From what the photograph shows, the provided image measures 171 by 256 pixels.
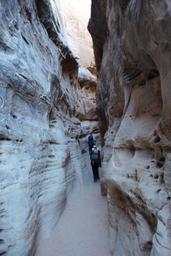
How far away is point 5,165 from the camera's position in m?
3.69

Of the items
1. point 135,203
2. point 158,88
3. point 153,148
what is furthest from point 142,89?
point 135,203

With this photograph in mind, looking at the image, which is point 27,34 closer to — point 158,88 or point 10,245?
point 158,88

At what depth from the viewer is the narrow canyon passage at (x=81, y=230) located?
418 centimetres

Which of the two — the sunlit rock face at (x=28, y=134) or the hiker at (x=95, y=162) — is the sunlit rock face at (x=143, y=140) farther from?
the hiker at (x=95, y=162)

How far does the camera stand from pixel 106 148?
21.7 feet

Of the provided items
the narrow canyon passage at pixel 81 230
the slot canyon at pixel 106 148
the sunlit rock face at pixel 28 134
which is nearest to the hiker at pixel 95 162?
the slot canyon at pixel 106 148

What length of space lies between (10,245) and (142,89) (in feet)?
11.2

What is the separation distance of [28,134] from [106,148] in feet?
9.05

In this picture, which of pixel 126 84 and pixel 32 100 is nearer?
pixel 126 84

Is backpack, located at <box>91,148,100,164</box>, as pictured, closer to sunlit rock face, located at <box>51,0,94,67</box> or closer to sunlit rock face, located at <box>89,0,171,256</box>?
sunlit rock face, located at <box>89,0,171,256</box>

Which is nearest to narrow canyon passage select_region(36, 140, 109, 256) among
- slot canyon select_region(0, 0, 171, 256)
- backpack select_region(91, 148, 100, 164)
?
slot canyon select_region(0, 0, 171, 256)

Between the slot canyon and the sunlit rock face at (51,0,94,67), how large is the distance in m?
11.4

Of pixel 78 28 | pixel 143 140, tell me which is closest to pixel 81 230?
Answer: pixel 143 140

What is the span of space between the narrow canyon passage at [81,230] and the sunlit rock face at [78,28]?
45.7 feet
